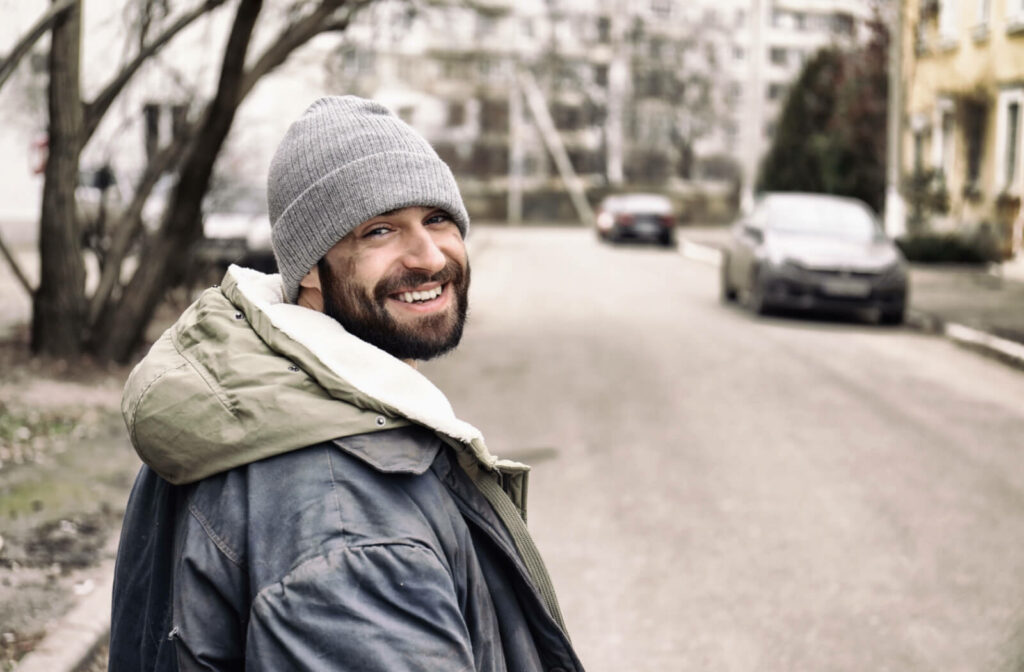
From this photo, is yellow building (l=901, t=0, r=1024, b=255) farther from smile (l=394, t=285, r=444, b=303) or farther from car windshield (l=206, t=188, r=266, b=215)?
smile (l=394, t=285, r=444, b=303)

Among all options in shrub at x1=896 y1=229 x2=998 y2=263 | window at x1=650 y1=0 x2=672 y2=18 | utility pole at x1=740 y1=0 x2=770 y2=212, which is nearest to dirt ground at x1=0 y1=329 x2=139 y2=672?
shrub at x1=896 y1=229 x2=998 y2=263

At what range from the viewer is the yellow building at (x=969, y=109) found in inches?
969

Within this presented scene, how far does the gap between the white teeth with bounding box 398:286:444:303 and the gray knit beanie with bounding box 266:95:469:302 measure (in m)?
0.13

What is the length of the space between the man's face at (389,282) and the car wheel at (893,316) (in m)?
14.7

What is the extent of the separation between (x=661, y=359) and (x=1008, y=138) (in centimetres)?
1569

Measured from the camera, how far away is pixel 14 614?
471cm

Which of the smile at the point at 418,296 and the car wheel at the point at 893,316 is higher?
the smile at the point at 418,296

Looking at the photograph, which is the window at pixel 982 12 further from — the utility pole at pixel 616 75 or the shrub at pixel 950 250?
the utility pole at pixel 616 75

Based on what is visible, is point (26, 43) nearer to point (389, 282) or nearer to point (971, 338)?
point (389, 282)

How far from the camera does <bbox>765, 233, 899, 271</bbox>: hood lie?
626 inches

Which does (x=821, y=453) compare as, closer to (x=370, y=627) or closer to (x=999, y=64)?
(x=370, y=627)

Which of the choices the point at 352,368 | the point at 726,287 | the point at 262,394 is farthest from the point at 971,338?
the point at 262,394

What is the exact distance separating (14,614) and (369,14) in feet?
30.4

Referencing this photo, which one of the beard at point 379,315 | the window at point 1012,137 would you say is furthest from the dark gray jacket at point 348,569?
the window at point 1012,137
